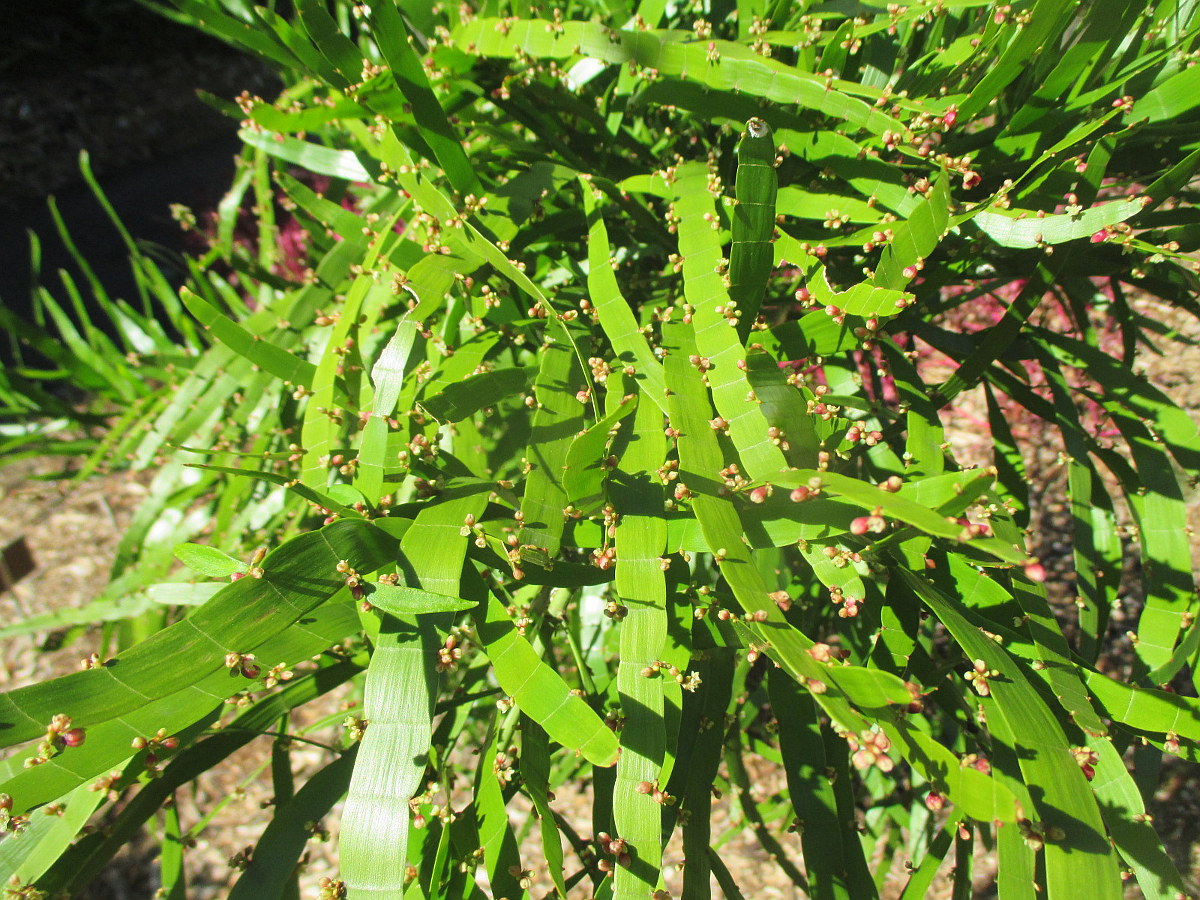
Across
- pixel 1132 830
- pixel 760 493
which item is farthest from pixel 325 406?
pixel 1132 830

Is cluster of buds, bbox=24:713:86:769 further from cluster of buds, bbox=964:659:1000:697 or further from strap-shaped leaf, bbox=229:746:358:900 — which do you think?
cluster of buds, bbox=964:659:1000:697

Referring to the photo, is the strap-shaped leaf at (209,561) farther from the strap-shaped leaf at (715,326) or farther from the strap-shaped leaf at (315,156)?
the strap-shaped leaf at (315,156)

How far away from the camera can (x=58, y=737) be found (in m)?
0.32

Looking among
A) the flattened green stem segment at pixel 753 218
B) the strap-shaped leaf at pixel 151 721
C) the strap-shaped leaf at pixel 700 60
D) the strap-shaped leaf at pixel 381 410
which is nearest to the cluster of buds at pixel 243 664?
the strap-shaped leaf at pixel 151 721

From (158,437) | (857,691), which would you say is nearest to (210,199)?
(158,437)

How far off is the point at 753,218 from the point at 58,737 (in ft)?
1.42

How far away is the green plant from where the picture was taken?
14.4 inches

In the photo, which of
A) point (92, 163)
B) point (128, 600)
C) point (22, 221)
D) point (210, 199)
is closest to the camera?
point (128, 600)

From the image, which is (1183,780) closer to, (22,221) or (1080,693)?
(1080,693)

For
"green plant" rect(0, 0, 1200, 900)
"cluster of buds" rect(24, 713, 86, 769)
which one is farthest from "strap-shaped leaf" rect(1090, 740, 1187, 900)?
"cluster of buds" rect(24, 713, 86, 769)

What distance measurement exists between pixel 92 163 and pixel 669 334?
17.5 feet

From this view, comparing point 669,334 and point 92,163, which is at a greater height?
point 92,163

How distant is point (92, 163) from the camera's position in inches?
180

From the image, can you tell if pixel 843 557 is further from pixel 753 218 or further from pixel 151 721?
pixel 151 721
